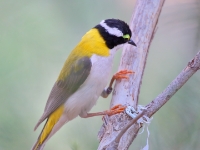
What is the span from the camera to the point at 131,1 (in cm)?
244

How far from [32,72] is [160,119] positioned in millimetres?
861

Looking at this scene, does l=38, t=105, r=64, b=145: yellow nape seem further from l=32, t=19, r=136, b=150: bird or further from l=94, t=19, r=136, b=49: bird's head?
l=94, t=19, r=136, b=49: bird's head

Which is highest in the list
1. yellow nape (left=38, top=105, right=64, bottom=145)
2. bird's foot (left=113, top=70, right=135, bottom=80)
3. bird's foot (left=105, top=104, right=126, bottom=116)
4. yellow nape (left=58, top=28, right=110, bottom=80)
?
yellow nape (left=58, top=28, right=110, bottom=80)

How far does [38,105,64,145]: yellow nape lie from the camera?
5.53 feet

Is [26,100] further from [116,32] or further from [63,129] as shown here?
[116,32]

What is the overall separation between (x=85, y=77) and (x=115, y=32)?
248 mm

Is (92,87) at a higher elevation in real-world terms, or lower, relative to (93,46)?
lower

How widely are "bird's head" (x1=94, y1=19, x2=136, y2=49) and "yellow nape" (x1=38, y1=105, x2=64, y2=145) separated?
386mm

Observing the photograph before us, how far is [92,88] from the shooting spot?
1.70m

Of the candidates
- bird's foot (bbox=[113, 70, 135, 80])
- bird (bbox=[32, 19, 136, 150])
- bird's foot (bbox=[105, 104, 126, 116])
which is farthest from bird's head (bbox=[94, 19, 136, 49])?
bird's foot (bbox=[105, 104, 126, 116])

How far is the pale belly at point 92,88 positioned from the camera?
1.68 meters

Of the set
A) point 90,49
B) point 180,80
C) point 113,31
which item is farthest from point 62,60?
point 180,80

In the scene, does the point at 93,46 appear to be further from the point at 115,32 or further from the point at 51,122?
the point at 51,122

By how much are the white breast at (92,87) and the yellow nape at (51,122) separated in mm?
34
